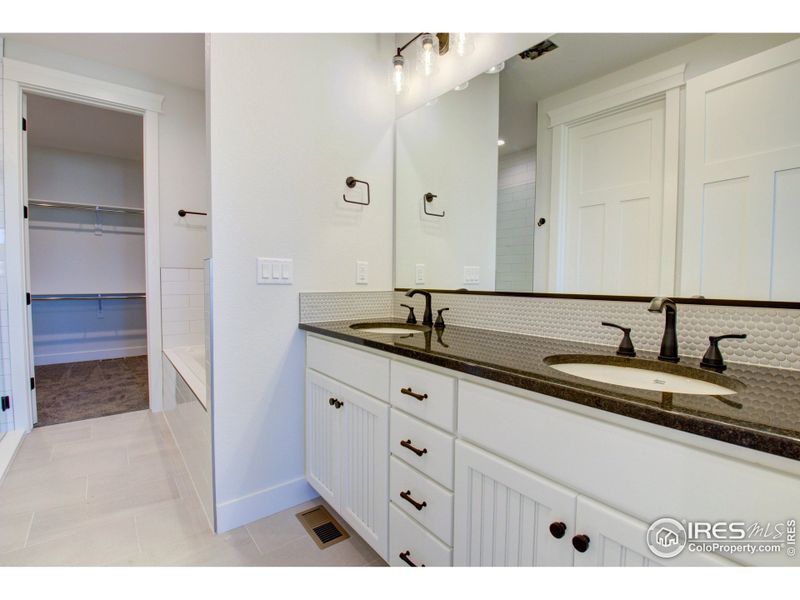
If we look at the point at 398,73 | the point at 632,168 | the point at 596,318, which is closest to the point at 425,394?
the point at 596,318

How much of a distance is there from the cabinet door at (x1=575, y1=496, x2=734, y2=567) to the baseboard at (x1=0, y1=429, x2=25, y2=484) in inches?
106

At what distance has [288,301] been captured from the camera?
1720 mm

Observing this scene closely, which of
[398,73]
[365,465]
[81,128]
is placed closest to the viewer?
[365,465]

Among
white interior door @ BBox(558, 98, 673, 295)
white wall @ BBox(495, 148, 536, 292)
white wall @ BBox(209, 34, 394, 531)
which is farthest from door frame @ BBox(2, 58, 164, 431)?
white interior door @ BBox(558, 98, 673, 295)

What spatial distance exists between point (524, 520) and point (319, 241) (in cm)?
139

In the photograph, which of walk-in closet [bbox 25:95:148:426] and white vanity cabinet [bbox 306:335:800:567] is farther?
walk-in closet [bbox 25:95:148:426]

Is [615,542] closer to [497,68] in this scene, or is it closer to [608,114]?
[608,114]

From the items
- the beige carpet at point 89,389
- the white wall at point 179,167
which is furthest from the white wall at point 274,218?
the beige carpet at point 89,389

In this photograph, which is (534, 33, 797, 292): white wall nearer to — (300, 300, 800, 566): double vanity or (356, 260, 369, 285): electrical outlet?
(300, 300, 800, 566): double vanity

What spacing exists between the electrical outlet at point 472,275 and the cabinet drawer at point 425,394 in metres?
0.71

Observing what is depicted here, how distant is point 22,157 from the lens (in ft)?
7.95

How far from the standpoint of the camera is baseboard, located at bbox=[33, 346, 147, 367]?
4266mm
